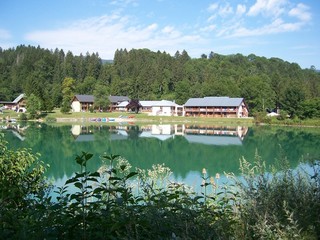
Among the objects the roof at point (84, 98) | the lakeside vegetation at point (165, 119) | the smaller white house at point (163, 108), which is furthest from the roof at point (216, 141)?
the roof at point (84, 98)

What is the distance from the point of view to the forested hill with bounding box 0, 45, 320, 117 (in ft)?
207

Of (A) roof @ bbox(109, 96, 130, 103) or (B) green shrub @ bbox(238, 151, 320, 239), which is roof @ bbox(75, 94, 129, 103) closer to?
(A) roof @ bbox(109, 96, 130, 103)

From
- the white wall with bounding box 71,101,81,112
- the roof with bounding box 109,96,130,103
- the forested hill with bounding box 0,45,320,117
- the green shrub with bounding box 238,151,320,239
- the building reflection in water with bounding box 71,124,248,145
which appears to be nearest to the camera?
the green shrub with bounding box 238,151,320,239

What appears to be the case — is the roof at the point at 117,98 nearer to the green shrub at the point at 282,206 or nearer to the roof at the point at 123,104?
the roof at the point at 123,104

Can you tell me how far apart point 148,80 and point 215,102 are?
63.7 feet

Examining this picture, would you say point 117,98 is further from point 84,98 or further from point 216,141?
point 216,141

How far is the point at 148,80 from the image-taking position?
249 ft

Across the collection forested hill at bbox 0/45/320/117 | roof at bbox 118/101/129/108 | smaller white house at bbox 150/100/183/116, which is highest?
forested hill at bbox 0/45/320/117

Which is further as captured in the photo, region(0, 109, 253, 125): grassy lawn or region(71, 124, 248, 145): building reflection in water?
region(0, 109, 253, 125): grassy lawn

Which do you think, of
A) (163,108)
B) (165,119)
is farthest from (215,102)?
(165,119)

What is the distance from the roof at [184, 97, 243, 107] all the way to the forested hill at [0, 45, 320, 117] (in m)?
4.82

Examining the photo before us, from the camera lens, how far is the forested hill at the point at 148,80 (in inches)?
2490

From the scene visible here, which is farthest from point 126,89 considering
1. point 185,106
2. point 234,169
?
point 234,169

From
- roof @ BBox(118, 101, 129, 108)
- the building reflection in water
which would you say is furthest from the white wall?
the building reflection in water
